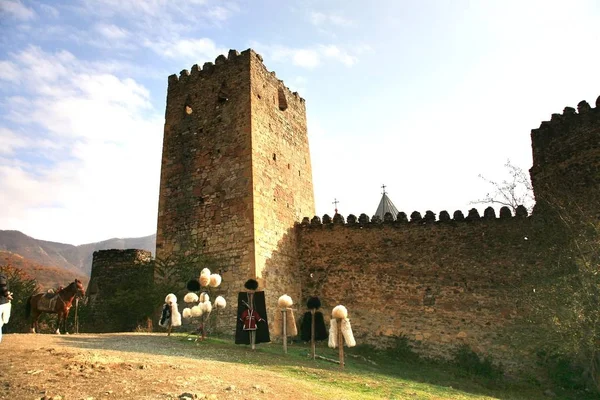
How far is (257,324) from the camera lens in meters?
12.0

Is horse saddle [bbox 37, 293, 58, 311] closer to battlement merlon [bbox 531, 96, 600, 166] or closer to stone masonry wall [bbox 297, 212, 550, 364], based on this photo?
stone masonry wall [bbox 297, 212, 550, 364]

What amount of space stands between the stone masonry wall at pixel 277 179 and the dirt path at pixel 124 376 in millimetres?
5848

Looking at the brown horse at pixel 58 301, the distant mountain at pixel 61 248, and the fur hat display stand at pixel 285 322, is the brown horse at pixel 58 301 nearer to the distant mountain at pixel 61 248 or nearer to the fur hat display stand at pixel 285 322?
the fur hat display stand at pixel 285 322

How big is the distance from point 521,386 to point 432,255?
4.42 meters

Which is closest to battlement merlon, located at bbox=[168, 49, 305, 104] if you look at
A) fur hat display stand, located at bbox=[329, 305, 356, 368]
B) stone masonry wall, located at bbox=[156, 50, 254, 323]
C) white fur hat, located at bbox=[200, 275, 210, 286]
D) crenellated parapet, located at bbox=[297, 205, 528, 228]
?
stone masonry wall, located at bbox=[156, 50, 254, 323]

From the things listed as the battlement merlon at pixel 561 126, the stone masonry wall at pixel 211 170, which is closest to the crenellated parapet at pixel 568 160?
the battlement merlon at pixel 561 126

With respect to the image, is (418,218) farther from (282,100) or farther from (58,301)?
(58,301)

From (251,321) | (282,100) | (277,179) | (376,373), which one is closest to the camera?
(376,373)

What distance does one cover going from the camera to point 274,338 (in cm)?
1471

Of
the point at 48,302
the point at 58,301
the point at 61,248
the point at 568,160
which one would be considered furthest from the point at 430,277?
the point at 61,248

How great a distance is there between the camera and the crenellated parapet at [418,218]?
1530 centimetres

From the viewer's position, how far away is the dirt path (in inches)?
248

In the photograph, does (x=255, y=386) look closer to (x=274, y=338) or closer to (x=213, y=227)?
(x=274, y=338)

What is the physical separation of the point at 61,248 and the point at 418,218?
74.3 meters
